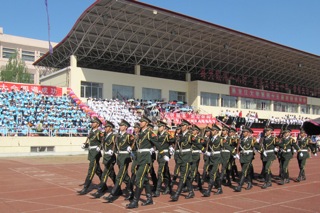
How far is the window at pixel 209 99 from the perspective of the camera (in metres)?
38.0

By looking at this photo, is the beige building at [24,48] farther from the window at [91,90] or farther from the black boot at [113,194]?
the black boot at [113,194]

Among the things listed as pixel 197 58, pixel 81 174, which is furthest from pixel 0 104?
pixel 197 58

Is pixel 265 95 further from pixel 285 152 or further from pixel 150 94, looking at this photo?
pixel 285 152

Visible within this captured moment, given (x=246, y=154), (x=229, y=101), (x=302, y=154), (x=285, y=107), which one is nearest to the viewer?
(x=246, y=154)

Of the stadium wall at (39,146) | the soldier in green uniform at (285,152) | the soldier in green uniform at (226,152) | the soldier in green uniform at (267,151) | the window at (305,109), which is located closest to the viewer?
the soldier in green uniform at (226,152)

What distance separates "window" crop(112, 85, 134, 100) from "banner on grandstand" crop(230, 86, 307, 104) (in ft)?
43.4

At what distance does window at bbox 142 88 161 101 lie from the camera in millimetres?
34375

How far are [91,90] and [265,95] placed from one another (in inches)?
950

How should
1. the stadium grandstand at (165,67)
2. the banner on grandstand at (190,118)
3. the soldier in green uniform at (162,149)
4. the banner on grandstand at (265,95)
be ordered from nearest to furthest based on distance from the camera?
the soldier in green uniform at (162,149) < the stadium grandstand at (165,67) < the banner on grandstand at (190,118) < the banner on grandstand at (265,95)

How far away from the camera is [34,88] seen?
26.8 meters

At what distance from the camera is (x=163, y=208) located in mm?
7715

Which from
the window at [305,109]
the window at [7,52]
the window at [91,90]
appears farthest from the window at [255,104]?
Result: the window at [7,52]

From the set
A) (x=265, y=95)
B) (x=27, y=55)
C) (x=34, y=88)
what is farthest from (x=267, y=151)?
(x=27, y=55)

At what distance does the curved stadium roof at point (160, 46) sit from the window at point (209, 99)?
280 cm
